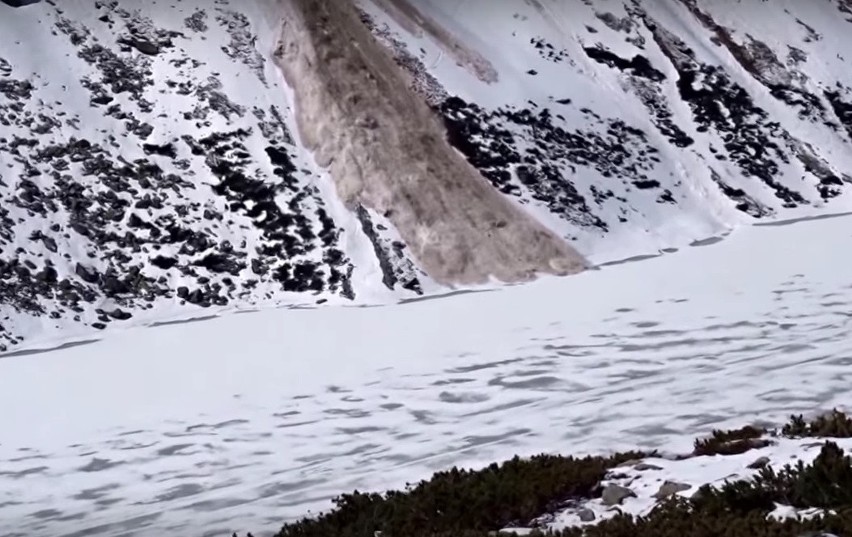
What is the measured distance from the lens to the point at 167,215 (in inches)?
995

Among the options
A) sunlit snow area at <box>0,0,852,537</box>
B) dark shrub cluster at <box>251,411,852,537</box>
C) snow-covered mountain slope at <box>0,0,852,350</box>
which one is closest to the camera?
dark shrub cluster at <box>251,411,852,537</box>

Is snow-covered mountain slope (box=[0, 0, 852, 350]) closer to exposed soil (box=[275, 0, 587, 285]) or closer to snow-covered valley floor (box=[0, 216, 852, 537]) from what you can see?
exposed soil (box=[275, 0, 587, 285])

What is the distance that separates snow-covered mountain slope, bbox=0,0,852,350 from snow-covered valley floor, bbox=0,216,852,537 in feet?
7.38

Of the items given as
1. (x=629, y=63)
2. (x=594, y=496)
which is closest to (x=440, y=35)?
(x=629, y=63)

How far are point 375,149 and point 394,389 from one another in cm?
1430

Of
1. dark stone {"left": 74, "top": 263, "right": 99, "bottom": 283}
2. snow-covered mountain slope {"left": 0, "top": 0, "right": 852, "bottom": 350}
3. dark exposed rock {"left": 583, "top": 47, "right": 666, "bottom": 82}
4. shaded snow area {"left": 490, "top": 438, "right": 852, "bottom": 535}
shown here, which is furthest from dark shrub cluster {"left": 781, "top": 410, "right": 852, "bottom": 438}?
dark exposed rock {"left": 583, "top": 47, "right": 666, "bottom": 82}

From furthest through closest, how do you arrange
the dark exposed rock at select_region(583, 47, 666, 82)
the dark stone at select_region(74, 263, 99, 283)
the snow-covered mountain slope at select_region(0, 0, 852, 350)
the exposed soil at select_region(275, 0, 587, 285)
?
1. the dark exposed rock at select_region(583, 47, 666, 82)
2. the exposed soil at select_region(275, 0, 587, 285)
3. the snow-covered mountain slope at select_region(0, 0, 852, 350)
4. the dark stone at select_region(74, 263, 99, 283)

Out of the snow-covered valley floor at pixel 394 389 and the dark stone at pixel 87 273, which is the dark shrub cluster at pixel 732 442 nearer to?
the snow-covered valley floor at pixel 394 389

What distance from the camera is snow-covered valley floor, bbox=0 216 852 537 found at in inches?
423

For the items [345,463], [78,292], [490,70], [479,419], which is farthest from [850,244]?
[78,292]

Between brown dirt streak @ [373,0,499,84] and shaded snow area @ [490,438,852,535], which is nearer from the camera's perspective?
shaded snow area @ [490,438,852,535]

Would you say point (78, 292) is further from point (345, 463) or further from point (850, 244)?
point (850, 244)

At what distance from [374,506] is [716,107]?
27735mm

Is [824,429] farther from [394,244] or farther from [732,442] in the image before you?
[394,244]
